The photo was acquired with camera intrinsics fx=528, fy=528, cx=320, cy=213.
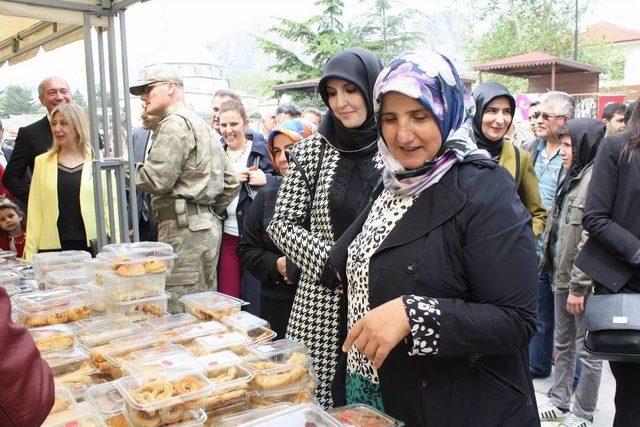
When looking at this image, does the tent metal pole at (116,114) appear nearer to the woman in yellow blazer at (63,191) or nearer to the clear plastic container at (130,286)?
the woman in yellow blazer at (63,191)

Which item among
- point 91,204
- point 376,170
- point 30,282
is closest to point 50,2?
point 91,204

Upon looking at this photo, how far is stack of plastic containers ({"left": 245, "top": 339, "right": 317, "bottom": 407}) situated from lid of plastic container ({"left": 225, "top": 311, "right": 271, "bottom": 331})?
0.17 meters

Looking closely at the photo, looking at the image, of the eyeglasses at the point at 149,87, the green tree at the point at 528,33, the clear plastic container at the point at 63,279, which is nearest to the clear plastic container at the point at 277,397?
the clear plastic container at the point at 63,279

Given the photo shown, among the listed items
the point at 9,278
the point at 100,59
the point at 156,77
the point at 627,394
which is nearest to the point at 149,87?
the point at 156,77

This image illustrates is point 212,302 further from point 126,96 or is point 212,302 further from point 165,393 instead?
point 126,96

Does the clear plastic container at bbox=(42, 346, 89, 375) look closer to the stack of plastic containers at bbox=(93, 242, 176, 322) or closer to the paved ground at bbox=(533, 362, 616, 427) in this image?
the stack of plastic containers at bbox=(93, 242, 176, 322)

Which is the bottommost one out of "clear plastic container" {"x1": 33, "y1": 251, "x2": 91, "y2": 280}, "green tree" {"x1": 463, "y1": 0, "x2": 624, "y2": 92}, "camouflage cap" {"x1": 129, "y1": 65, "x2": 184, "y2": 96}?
"clear plastic container" {"x1": 33, "y1": 251, "x2": 91, "y2": 280}

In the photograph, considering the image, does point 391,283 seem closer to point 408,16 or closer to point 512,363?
point 512,363

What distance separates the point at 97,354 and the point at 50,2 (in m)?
2.41

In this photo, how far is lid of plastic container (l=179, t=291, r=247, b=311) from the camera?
2.04 m

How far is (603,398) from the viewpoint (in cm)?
374

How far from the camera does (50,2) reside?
313 centimetres

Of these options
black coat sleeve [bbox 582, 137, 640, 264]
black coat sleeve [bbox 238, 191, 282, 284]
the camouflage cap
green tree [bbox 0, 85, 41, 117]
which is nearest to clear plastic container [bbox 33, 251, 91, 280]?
black coat sleeve [bbox 238, 191, 282, 284]

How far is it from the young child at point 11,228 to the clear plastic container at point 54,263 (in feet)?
4.47
